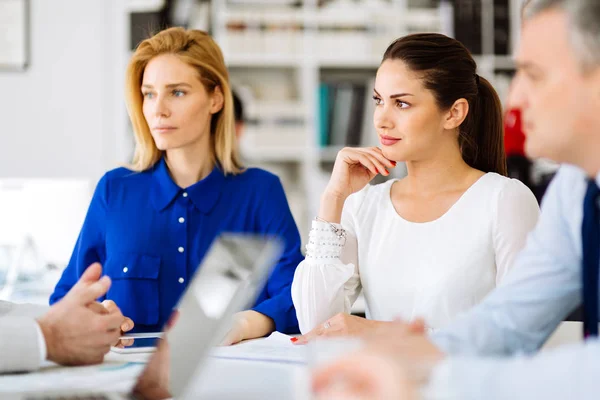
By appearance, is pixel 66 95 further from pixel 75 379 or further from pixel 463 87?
pixel 75 379

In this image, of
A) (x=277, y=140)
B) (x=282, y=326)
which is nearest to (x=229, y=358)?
(x=282, y=326)

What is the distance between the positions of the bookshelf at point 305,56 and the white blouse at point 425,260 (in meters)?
2.33

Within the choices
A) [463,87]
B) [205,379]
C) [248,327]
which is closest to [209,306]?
[205,379]

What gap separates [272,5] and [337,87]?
58 centimetres

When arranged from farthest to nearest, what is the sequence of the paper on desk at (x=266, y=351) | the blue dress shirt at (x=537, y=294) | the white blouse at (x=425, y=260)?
the white blouse at (x=425, y=260) → the paper on desk at (x=266, y=351) → the blue dress shirt at (x=537, y=294)

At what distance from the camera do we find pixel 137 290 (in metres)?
1.89

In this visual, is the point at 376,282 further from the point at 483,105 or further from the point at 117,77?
the point at 117,77

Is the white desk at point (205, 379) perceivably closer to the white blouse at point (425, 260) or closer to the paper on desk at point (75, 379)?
the paper on desk at point (75, 379)

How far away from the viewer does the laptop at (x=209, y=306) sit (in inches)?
35.9

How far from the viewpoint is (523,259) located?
1127 millimetres

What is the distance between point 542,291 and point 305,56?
123 inches

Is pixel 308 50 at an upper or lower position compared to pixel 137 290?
upper

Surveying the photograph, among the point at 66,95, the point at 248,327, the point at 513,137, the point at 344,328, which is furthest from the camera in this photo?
the point at 66,95

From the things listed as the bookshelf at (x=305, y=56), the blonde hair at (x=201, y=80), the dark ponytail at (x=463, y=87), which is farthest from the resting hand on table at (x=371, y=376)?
the bookshelf at (x=305, y=56)
